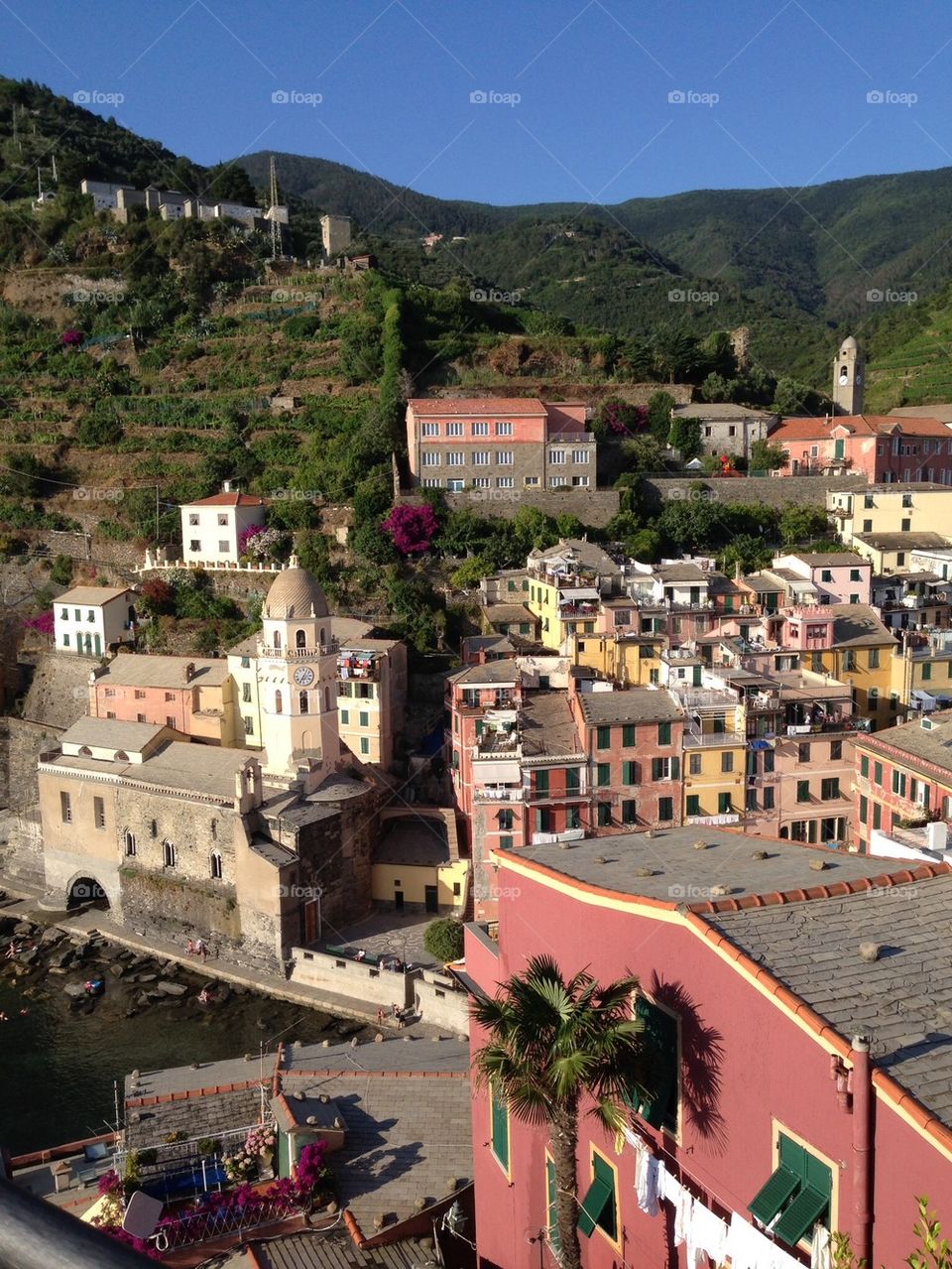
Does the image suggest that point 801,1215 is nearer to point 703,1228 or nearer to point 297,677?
point 703,1228

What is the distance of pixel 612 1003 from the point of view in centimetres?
874

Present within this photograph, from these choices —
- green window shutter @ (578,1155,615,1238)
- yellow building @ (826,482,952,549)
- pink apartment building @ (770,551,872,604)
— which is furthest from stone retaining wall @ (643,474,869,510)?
green window shutter @ (578,1155,615,1238)

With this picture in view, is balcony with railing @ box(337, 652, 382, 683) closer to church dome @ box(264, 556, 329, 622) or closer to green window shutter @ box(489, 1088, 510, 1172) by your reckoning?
church dome @ box(264, 556, 329, 622)

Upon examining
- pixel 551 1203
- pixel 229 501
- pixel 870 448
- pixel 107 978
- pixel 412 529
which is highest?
pixel 870 448

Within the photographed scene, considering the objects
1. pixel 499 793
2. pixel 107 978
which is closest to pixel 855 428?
pixel 499 793

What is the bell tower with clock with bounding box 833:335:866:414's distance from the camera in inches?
2207

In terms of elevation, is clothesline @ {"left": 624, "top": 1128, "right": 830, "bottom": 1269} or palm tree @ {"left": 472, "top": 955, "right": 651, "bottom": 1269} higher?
palm tree @ {"left": 472, "top": 955, "right": 651, "bottom": 1269}

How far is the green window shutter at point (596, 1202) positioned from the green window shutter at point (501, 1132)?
4.33 feet

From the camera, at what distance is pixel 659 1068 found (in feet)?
28.8

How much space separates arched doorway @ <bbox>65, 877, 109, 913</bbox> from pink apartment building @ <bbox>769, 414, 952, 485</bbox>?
29564mm

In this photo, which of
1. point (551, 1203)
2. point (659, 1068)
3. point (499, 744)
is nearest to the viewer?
point (659, 1068)

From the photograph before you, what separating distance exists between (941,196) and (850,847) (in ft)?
403

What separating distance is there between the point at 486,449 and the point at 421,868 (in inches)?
715

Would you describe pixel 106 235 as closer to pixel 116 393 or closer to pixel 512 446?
pixel 116 393
